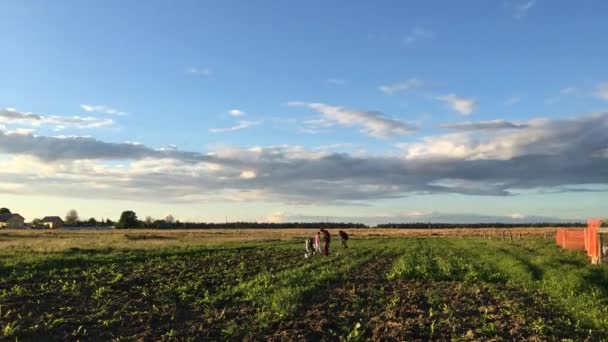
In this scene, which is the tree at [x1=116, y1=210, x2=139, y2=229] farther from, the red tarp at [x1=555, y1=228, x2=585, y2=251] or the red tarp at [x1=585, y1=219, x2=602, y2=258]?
the red tarp at [x1=585, y1=219, x2=602, y2=258]

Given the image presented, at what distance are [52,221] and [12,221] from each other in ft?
41.3

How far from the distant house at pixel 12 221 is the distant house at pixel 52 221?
6649 mm

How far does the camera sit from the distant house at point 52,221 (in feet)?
511

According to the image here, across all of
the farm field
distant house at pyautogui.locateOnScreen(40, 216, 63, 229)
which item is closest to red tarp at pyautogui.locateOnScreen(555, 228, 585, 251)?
the farm field

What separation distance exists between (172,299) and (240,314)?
3.12 metres

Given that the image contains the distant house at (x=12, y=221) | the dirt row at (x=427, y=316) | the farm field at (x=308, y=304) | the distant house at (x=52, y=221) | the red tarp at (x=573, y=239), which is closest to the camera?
the dirt row at (x=427, y=316)

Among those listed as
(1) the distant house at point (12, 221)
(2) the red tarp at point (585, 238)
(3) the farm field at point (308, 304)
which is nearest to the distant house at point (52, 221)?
(1) the distant house at point (12, 221)

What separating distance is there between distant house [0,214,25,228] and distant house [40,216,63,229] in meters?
6.65

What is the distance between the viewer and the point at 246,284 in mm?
17438

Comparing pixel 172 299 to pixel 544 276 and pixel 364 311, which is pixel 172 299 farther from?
pixel 544 276

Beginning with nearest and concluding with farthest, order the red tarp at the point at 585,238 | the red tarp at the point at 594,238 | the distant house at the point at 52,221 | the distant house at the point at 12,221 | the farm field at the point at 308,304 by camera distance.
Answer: the farm field at the point at 308,304, the red tarp at the point at 594,238, the red tarp at the point at 585,238, the distant house at the point at 12,221, the distant house at the point at 52,221

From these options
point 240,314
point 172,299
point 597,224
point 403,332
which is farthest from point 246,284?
point 597,224

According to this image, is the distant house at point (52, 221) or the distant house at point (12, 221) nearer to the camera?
the distant house at point (12, 221)

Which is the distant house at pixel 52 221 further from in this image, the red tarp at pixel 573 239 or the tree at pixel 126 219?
the red tarp at pixel 573 239
